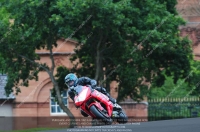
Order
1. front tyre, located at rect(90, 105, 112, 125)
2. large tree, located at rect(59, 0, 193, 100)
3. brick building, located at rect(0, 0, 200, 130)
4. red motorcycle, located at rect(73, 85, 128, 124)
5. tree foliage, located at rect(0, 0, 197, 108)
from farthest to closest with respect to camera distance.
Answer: brick building, located at rect(0, 0, 200, 130)
large tree, located at rect(59, 0, 193, 100)
tree foliage, located at rect(0, 0, 197, 108)
front tyre, located at rect(90, 105, 112, 125)
red motorcycle, located at rect(73, 85, 128, 124)

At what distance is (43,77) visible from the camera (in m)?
42.8

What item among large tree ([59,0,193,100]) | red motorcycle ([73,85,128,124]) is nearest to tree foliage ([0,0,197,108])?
large tree ([59,0,193,100])

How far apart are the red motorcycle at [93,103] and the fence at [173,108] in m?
20.6

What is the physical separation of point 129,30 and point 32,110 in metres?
18.1

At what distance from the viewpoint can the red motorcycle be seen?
50.3 ft

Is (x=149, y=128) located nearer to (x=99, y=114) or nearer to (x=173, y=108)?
(x=99, y=114)

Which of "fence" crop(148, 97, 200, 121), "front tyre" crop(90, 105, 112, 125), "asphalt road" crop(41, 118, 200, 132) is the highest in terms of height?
"fence" crop(148, 97, 200, 121)

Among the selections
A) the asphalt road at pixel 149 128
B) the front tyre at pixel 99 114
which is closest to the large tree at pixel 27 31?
the front tyre at pixel 99 114

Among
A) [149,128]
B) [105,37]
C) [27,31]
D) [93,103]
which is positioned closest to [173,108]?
[105,37]

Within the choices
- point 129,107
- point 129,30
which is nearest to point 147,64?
point 129,30

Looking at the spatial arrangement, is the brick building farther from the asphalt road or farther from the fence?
the asphalt road

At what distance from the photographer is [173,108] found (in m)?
36.8

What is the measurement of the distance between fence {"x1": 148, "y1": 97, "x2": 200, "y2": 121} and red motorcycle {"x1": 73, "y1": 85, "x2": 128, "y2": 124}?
20.6 m

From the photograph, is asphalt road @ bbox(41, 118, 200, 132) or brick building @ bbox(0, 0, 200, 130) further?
brick building @ bbox(0, 0, 200, 130)
